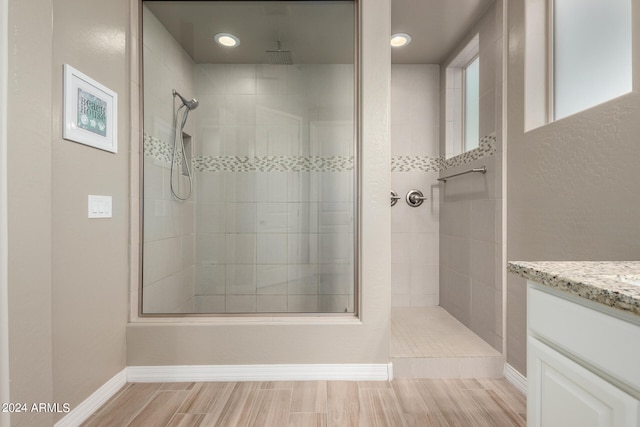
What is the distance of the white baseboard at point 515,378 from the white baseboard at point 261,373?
718 mm

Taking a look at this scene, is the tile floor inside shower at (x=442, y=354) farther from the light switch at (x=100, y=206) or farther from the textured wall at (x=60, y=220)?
the light switch at (x=100, y=206)

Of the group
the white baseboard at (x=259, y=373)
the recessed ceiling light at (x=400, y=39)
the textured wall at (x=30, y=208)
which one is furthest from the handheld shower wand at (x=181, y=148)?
the recessed ceiling light at (x=400, y=39)

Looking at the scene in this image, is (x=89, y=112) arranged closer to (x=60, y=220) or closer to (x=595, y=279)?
(x=60, y=220)

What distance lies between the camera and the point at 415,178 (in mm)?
3080

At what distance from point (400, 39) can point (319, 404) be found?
272 cm

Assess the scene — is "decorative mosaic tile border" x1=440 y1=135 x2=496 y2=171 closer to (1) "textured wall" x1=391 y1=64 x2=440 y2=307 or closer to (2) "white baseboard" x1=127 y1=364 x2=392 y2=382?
(1) "textured wall" x1=391 y1=64 x2=440 y2=307

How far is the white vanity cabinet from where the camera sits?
0.60m

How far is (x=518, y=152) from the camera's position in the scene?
189 centimetres

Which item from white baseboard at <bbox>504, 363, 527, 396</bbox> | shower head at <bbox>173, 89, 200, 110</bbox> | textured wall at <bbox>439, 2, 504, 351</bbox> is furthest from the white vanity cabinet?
shower head at <bbox>173, 89, 200, 110</bbox>

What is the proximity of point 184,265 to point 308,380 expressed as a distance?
1081 mm

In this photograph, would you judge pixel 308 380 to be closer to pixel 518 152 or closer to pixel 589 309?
pixel 589 309

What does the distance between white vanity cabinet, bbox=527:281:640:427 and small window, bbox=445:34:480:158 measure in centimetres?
225

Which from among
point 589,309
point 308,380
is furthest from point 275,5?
point 308,380

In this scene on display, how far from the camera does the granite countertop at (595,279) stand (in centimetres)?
60
